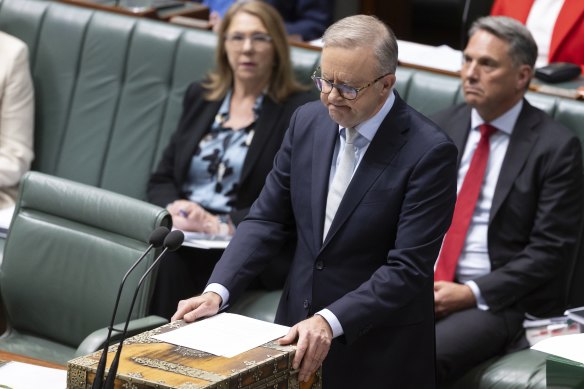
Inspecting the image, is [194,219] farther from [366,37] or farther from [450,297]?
[366,37]

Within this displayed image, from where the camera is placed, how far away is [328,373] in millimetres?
2457

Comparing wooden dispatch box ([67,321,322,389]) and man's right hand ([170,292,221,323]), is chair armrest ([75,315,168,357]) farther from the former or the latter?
wooden dispatch box ([67,321,322,389])

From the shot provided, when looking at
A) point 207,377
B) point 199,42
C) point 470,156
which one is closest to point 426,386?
point 207,377

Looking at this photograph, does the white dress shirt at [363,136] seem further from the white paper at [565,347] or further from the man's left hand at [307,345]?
the white paper at [565,347]

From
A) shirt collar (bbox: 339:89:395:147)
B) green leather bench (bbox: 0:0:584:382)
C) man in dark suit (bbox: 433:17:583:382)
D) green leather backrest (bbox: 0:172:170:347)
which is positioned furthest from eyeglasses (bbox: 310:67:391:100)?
green leather bench (bbox: 0:0:584:382)

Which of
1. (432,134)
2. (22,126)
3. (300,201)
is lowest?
(22,126)

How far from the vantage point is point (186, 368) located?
193cm

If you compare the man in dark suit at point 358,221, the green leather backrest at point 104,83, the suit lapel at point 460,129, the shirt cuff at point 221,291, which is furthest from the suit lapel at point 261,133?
the shirt cuff at point 221,291

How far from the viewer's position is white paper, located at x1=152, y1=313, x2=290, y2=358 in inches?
80.3

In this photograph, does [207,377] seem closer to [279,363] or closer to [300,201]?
[279,363]

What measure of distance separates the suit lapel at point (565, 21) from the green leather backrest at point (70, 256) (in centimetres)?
179

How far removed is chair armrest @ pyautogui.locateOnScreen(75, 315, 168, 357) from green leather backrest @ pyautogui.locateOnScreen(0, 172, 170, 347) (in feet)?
→ 0.37

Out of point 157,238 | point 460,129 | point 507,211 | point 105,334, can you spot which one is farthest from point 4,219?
point 157,238

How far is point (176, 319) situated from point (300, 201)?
40cm
